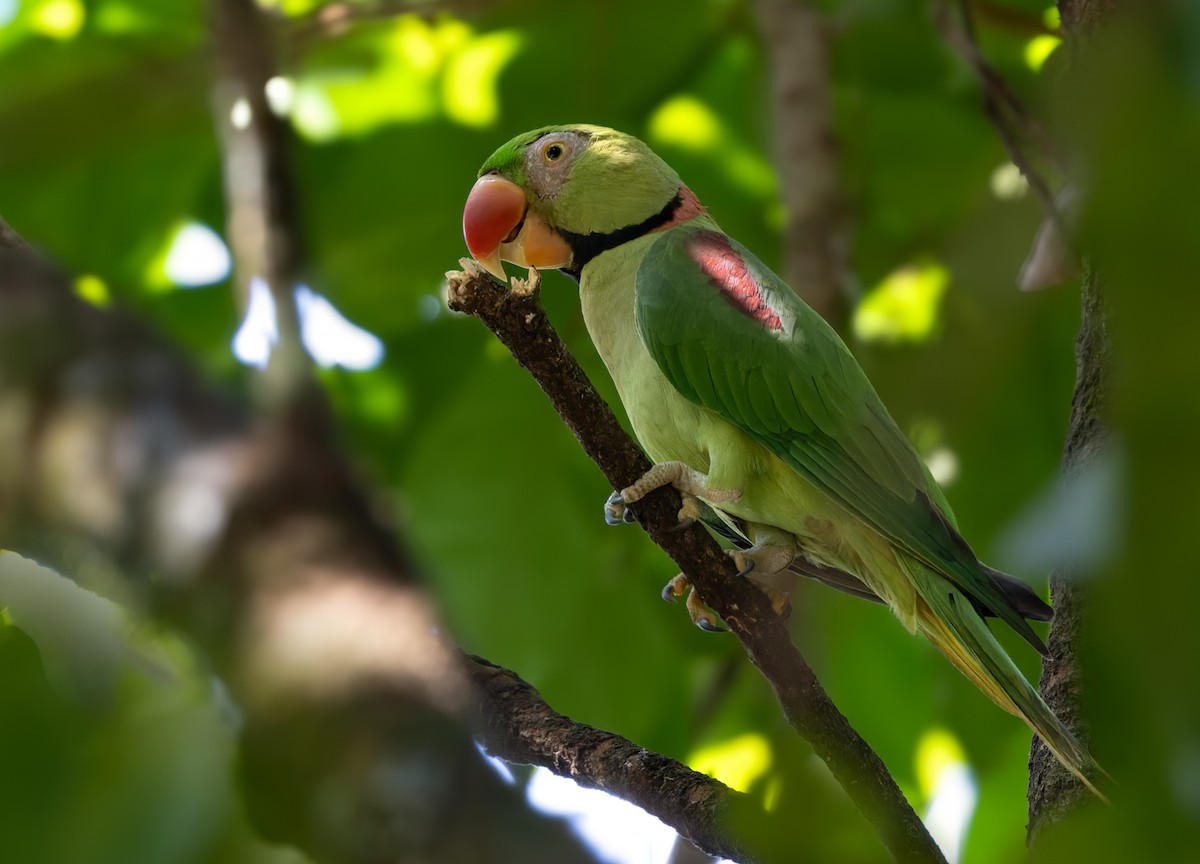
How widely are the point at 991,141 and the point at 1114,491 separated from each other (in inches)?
179

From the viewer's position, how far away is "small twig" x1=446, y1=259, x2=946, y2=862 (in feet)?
7.19

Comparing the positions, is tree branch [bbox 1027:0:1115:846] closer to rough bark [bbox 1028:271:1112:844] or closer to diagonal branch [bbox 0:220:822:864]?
rough bark [bbox 1028:271:1112:844]

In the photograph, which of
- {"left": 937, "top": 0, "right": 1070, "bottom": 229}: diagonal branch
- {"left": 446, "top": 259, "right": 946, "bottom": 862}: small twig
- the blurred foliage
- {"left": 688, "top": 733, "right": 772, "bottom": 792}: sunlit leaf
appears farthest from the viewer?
{"left": 688, "top": 733, "right": 772, "bottom": 792}: sunlit leaf

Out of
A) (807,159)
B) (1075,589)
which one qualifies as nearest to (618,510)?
(1075,589)

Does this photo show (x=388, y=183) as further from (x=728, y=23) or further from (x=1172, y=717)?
(x=1172, y=717)

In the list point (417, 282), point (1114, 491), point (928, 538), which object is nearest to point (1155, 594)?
point (1114, 491)

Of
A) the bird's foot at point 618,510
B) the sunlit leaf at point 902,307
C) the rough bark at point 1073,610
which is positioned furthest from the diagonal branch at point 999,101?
the bird's foot at point 618,510

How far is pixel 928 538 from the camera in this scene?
2.90 meters

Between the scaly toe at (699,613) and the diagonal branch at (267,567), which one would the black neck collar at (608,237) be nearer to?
the scaly toe at (699,613)

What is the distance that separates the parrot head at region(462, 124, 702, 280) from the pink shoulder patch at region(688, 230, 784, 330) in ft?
1.57

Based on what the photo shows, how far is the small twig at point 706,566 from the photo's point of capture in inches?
86.3

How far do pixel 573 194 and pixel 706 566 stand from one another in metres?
1.65

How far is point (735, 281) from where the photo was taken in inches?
126

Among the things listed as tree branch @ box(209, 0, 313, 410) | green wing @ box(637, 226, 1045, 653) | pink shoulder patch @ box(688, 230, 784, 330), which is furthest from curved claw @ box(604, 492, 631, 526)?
tree branch @ box(209, 0, 313, 410)
